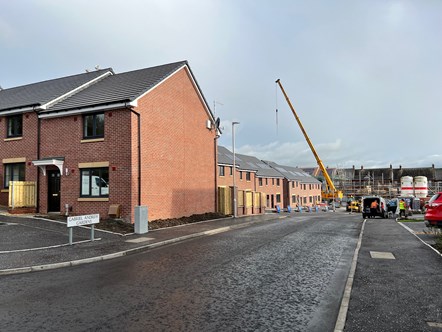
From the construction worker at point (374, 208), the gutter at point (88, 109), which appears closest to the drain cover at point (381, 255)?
the gutter at point (88, 109)

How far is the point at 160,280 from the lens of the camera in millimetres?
7348

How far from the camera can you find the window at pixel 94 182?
57.0 ft

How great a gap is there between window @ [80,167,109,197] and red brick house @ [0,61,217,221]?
0.05m

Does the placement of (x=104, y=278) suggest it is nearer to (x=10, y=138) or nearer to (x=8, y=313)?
(x=8, y=313)

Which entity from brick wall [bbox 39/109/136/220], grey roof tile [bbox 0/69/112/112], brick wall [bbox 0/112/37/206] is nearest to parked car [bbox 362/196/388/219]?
brick wall [bbox 39/109/136/220]

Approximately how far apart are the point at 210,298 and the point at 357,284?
3082 millimetres

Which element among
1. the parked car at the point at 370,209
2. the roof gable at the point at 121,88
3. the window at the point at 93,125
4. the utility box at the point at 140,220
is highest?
the roof gable at the point at 121,88

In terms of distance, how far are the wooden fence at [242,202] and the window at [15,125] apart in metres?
13.6

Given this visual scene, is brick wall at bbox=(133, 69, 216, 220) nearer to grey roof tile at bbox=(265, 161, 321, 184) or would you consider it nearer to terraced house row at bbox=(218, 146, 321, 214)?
terraced house row at bbox=(218, 146, 321, 214)

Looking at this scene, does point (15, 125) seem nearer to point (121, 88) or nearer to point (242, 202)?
point (121, 88)

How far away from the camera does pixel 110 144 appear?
1716cm

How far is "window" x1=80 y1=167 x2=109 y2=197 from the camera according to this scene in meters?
17.4

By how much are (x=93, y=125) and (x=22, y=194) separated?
5.32 m

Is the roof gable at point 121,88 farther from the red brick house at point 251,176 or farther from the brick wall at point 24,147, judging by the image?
the red brick house at point 251,176
